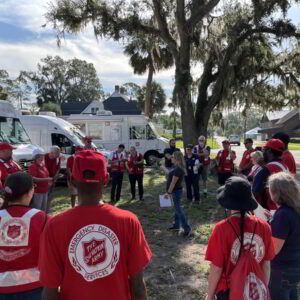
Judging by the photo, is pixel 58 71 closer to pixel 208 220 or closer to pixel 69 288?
pixel 208 220

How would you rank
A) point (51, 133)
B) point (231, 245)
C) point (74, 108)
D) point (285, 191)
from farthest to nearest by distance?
1. point (74, 108)
2. point (51, 133)
3. point (285, 191)
4. point (231, 245)

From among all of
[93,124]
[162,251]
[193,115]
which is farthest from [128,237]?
[93,124]

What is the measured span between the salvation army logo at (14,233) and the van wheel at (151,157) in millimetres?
15490

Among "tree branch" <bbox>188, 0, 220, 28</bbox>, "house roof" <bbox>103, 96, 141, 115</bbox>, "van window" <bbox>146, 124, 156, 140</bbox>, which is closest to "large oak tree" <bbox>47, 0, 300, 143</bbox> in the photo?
"tree branch" <bbox>188, 0, 220, 28</bbox>

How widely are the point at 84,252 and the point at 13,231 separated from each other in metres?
0.97

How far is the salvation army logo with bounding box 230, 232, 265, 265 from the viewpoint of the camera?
83.9 inches

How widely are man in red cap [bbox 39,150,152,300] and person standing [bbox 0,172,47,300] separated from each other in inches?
28.8

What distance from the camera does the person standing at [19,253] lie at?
7.56 ft

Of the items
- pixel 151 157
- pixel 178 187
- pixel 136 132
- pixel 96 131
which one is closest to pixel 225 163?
pixel 178 187

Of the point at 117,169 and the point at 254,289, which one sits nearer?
the point at 254,289

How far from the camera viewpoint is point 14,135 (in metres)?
9.36

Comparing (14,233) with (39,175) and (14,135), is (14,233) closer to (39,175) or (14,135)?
(39,175)

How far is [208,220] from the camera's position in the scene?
7512 millimetres

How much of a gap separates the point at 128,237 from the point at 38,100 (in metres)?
65.9
